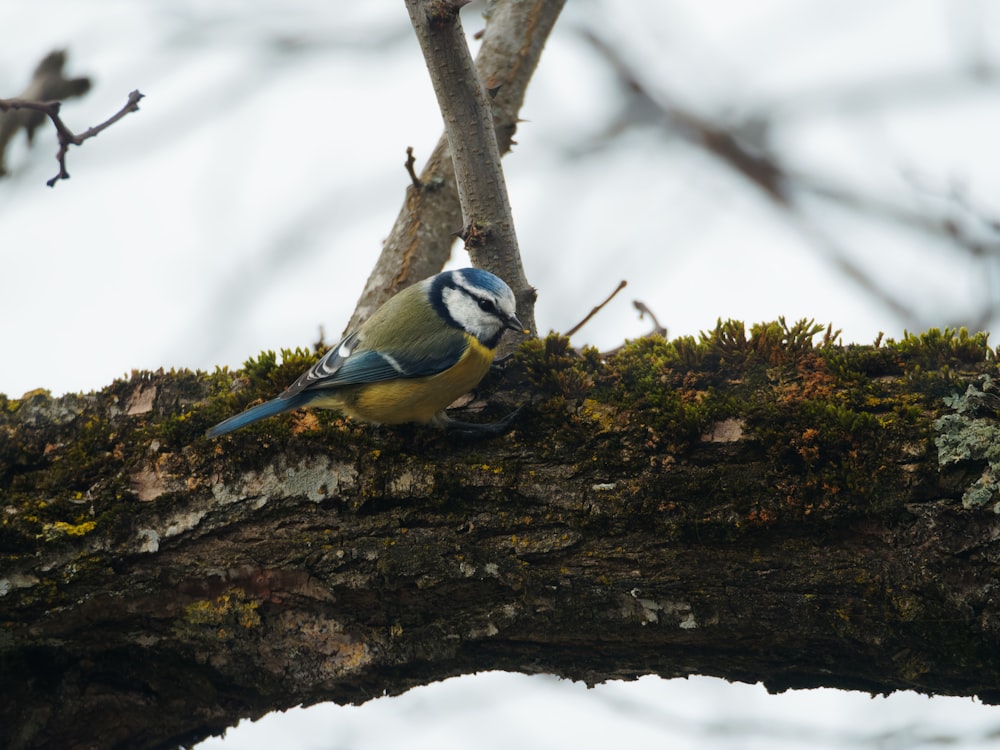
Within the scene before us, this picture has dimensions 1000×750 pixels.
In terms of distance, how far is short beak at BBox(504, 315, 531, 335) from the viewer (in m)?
2.78

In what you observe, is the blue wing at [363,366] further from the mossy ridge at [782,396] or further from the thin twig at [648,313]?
the thin twig at [648,313]

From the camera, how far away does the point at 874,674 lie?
1862 mm

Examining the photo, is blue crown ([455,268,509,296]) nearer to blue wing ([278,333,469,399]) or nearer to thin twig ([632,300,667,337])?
blue wing ([278,333,469,399])

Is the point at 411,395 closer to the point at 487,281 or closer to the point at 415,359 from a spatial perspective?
the point at 415,359

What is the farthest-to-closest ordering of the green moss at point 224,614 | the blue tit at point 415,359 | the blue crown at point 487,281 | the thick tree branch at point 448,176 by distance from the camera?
the thick tree branch at point 448,176
the blue crown at point 487,281
the blue tit at point 415,359
the green moss at point 224,614

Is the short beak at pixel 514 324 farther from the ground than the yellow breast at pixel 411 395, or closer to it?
farther from the ground

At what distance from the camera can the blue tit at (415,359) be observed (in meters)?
2.45

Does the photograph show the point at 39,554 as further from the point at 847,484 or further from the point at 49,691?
the point at 847,484

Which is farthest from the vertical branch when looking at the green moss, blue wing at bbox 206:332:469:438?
the green moss

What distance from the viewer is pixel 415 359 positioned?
2.71 m

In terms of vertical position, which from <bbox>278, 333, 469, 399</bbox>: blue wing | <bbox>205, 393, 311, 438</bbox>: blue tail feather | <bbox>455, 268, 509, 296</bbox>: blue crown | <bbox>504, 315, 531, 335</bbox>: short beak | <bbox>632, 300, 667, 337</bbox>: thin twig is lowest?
<bbox>205, 393, 311, 438</bbox>: blue tail feather

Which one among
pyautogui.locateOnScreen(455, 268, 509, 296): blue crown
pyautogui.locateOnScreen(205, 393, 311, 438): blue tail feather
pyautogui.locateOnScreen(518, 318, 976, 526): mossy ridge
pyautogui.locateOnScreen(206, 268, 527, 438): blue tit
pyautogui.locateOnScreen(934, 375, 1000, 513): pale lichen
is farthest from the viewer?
pyautogui.locateOnScreen(455, 268, 509, 296): blue crown

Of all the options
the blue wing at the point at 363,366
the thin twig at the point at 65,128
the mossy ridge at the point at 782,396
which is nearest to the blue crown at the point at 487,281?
the blue wing at the point at 363,366

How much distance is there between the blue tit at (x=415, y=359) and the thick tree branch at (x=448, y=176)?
1.41ft
